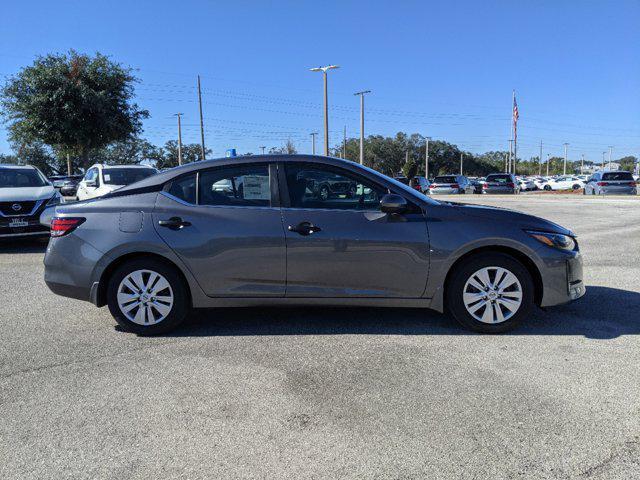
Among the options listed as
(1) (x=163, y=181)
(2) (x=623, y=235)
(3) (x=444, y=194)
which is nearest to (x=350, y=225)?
(1) (x=163, y=181)

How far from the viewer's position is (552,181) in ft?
182

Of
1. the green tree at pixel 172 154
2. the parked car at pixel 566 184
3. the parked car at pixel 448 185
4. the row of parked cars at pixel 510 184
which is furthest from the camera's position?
the green tree at pixel 172 154

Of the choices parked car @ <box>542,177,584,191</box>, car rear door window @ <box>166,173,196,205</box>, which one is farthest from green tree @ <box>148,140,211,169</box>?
car rear door window @ <box>166,173,196,205</box>

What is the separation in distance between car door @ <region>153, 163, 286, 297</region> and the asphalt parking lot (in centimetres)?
50

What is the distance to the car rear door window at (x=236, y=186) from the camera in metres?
4.60

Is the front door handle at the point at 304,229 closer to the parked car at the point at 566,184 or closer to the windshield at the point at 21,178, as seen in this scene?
the windshield at the point at 21,178

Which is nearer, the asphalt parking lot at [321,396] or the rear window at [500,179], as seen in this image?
the asphalt parking lot at [321,396]

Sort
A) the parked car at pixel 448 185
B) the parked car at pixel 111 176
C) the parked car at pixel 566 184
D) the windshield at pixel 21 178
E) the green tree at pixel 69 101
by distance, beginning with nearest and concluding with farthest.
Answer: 1. the windshield at pixel 21 178
2. the parked car at pixel 111 176
3. the green tree at pixel 69 101
4. the parked car at pixel 448 185
5. the parked car at pixel 566 184

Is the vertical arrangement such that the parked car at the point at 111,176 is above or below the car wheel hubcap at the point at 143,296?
above

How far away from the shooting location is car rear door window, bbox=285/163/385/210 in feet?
15.0

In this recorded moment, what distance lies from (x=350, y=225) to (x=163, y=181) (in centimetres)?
171

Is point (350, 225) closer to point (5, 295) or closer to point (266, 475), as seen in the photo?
point (266, 475)

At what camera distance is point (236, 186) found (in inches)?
183

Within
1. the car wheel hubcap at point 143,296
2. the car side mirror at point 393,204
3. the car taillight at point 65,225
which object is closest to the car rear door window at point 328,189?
the car side mirror at point 393,204
